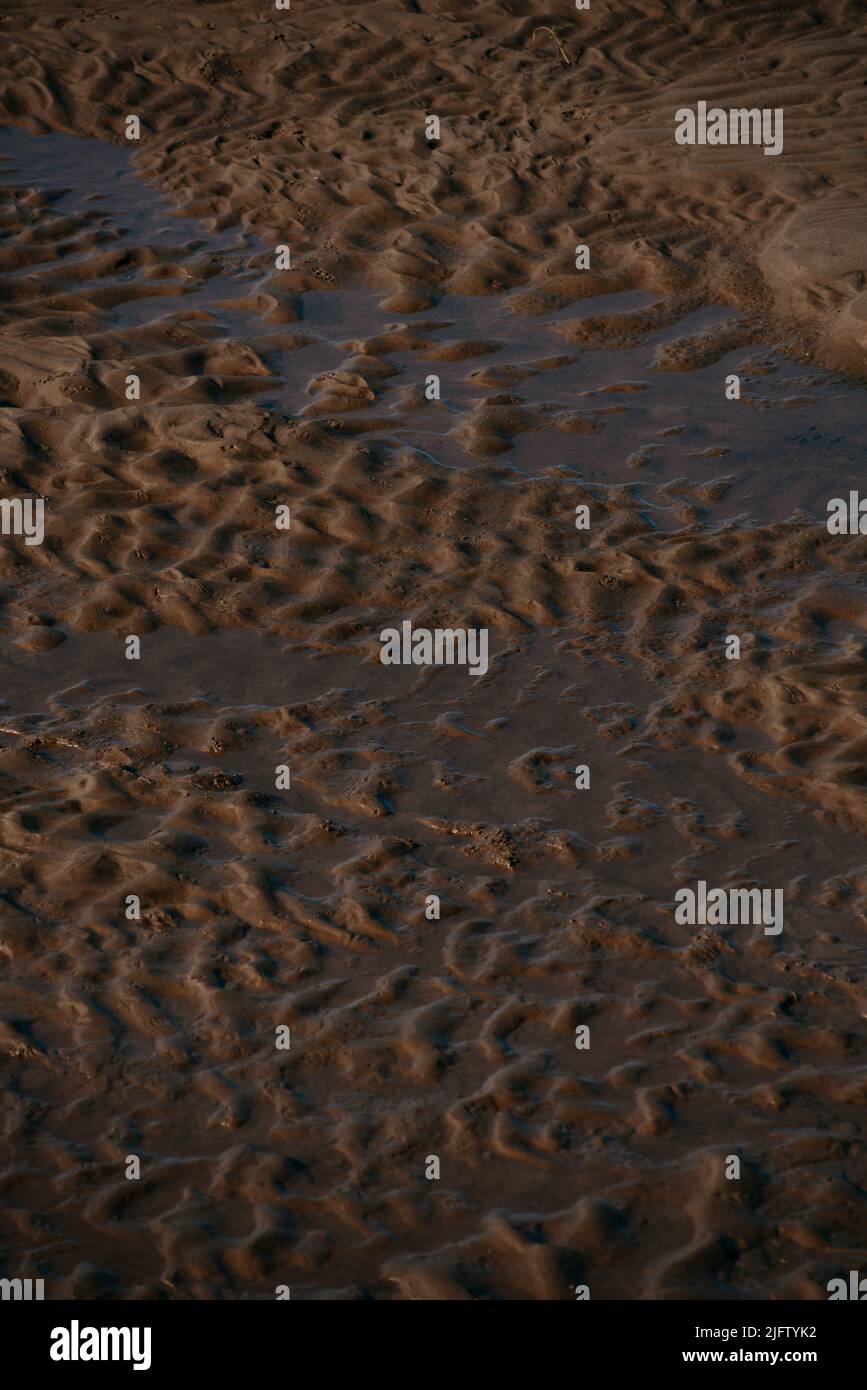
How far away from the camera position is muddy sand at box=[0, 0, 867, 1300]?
3.37 meters

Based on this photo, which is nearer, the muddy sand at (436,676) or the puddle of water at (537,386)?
the muddy sand at (436,676)

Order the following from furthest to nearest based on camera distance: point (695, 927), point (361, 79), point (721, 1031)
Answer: point (361, 79) < point (695, 927) < point (721, 1031)

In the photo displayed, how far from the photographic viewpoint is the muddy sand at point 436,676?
11.0ft

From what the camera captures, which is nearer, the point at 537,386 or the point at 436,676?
the point at 436,676

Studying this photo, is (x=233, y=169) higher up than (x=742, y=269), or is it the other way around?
(x=233, y=169)

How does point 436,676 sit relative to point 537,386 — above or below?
below

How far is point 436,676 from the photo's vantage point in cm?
511

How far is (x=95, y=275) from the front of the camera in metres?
7.68

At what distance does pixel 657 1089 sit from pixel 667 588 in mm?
2336

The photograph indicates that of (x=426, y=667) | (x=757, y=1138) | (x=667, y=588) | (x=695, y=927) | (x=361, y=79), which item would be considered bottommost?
(x=757, y=1138)

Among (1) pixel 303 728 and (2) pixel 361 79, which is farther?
(2) pixel 361 79

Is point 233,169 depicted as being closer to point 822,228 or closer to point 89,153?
point 89,153

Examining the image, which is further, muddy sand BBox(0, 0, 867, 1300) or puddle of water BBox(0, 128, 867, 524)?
puddle of water BBox(0, 128, 867, 524)

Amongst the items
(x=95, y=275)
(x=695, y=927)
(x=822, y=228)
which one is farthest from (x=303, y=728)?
(x=822, y=228)
